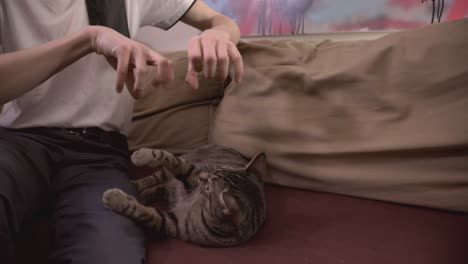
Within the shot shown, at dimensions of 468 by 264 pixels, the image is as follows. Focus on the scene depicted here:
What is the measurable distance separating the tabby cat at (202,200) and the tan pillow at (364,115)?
0.13m

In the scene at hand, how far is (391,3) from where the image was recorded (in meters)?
1.15

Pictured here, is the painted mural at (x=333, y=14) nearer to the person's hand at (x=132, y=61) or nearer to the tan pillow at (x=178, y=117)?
the tan pillow at (x=178, y=117)

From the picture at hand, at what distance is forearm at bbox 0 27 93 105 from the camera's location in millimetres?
667

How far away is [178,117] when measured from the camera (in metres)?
1.18

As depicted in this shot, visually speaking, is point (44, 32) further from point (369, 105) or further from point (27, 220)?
point (369, 105)

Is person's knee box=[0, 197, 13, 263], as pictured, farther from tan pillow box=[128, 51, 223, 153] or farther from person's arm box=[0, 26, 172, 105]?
tan pillow box=[128, 51, 223, 153]

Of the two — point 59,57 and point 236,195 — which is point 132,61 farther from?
point 236,195

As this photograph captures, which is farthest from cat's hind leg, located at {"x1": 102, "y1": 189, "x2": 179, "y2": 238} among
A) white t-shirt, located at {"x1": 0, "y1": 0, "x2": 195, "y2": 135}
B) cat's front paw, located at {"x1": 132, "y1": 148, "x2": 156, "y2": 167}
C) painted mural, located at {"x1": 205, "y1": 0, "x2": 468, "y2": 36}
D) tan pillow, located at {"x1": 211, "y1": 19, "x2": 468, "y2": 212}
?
painted mural, located at {"x1": 205, "y1": 0, "x2": 468, "y2": 36}

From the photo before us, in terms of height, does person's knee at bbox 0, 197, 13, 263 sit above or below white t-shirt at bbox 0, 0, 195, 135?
below

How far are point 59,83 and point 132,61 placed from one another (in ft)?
1.18

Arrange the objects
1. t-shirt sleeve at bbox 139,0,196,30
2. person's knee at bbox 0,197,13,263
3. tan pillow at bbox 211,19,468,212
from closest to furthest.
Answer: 1. person's knee at bbox 0,197,13,263
2. tan pillow at bbox 211,19,468,212
3. t-shirt sleeve at bbox 139,0,196,30

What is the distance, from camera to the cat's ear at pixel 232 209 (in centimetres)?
71

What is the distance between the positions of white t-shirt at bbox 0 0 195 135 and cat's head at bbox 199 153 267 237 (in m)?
0.31

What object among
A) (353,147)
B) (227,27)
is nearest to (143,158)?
(227,27)
